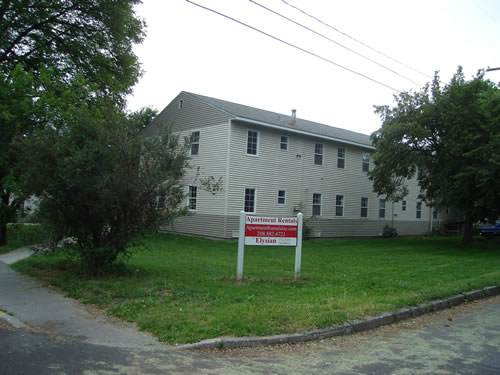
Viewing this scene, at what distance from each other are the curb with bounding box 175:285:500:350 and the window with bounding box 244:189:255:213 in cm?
1495

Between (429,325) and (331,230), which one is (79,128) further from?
(331,230)

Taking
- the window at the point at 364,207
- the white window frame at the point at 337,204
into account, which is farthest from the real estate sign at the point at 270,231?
the window at the point at 364,207

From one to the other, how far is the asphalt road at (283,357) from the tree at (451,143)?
12.7 m

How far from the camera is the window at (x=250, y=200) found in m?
22.6

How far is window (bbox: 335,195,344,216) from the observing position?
2719 centimetres

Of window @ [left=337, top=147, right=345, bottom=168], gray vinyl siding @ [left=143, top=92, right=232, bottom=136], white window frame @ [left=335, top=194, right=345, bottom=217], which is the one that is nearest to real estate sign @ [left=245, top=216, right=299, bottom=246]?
gray vinyl siding @ [left=143, top=92, right=232, bottom=136]

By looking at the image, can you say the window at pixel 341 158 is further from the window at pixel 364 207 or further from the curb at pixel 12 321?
the curb at pixel 12 321

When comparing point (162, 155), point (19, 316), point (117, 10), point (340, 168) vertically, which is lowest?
point (19, 316)

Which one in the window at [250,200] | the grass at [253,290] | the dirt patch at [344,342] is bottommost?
the dirt patch at [344,342]

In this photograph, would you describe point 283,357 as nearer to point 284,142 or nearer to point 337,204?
point 284,142

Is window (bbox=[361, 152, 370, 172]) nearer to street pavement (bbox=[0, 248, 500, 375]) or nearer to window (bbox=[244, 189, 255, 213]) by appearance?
window (bbox=[244, 189, 255, 213])

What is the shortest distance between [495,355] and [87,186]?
7.75 meters

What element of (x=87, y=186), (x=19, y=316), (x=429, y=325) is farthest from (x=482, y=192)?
(x=19, y=316)

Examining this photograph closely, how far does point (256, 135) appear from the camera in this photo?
22.9 meters
